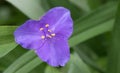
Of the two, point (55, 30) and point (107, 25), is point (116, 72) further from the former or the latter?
point (55, 30)

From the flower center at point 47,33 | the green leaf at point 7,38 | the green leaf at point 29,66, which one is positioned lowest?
the green leaf at point 29,66

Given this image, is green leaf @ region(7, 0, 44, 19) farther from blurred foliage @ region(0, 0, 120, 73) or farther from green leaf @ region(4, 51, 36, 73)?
green leaf @ region(4, 51, 36, 73)

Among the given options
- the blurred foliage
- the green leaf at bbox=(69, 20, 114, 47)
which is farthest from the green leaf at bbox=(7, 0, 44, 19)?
the green leaf at bbox=(69, 20, 114, 47)

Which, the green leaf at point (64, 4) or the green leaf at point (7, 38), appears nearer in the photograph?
the green leaf at point (7, 38)

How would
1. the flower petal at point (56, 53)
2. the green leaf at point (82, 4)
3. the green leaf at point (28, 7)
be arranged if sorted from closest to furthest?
1. the flower petal at point (56, 53)
2. the green leaf at point (28, 7)
3. the green leaf at point (82, 4)

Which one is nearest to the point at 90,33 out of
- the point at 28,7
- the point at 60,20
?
the point at 28,7

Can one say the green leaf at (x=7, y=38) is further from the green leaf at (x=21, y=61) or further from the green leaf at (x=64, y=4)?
the green leaf at (x=64, y=4)

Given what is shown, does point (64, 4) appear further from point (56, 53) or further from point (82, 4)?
point (56, 53)

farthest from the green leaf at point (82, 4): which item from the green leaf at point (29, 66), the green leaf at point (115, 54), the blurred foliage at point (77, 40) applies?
the green leaf at point (29, 66)

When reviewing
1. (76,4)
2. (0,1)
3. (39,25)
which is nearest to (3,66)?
(39,25)
